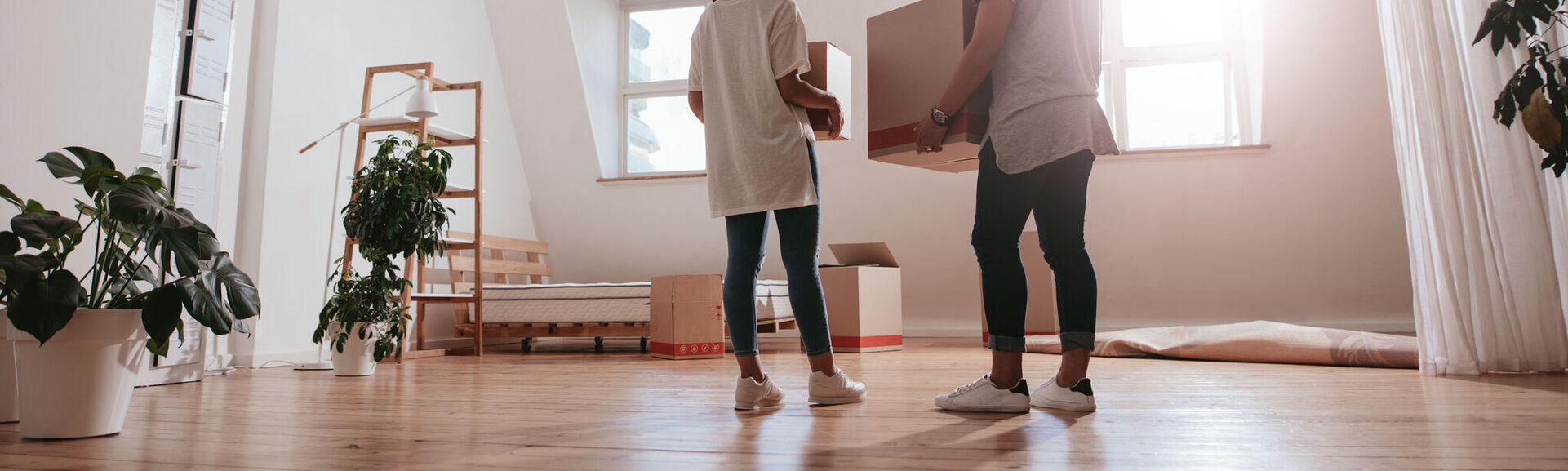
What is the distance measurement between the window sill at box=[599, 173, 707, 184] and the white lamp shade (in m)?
1.64

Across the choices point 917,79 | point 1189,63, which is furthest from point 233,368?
point 1189,63

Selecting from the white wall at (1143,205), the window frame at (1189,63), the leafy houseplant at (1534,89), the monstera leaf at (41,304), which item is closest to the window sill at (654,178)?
the white wall at (1143,205)

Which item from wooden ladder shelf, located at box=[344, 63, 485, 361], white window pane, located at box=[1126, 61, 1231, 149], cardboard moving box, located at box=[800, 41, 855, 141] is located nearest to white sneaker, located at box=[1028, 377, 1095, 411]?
cardboard moving box, located at box=[800, 41, 855, 141]

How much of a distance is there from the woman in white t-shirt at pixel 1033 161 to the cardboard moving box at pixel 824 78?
27cm

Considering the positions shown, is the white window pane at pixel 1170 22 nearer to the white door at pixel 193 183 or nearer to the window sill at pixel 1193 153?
the window sill at pixel 1193 153

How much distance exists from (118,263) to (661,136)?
353 centimetres

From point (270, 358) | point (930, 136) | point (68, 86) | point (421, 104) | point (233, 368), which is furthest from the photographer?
point (421, 104)

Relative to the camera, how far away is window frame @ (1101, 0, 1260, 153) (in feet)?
14.0

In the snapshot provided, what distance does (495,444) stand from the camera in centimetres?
131

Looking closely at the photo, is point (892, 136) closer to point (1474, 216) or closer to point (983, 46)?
point (983, 46)

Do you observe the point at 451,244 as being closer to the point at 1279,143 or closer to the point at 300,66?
the point at 300,66

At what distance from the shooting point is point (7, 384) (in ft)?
5.31

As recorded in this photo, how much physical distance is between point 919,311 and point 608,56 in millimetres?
2272

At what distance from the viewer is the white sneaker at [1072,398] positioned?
1552 mm
